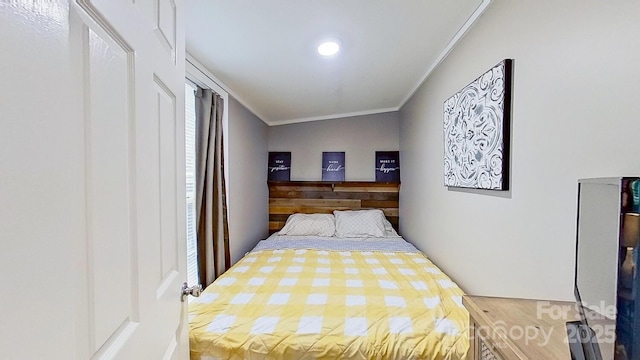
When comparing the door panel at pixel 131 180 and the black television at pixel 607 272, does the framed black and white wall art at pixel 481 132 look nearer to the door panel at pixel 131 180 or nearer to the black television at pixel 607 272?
the black television at pixel 607 272

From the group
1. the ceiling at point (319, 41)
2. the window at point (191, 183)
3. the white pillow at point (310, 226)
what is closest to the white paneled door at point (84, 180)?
the ceiling at point (319, 41)

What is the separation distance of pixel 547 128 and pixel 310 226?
2.58 metres

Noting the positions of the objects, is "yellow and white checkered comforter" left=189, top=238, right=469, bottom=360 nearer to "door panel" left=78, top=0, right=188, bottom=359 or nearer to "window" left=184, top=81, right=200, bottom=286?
"window" left=184, top=81, right=200, bottom=286

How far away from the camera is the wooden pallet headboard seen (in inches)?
146

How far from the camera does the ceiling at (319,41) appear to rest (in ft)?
4.82

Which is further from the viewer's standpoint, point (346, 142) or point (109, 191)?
point (346, 142)

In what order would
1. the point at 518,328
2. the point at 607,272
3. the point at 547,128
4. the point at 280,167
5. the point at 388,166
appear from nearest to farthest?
the point at 607,272 < the point at 518,328 < the point at 547,128 < the point at 388,166 < the point at 280,167

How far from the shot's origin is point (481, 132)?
1564 mm

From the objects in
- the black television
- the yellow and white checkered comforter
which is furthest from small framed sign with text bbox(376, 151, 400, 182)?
the black television

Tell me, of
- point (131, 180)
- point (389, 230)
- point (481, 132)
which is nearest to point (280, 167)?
point (389, 230)

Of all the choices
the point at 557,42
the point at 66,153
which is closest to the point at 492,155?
the point at 557,42

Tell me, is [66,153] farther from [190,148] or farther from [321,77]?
[321,77]

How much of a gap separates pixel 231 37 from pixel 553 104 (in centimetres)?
158

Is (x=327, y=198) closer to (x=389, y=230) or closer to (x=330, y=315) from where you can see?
(x=389, y=230)
